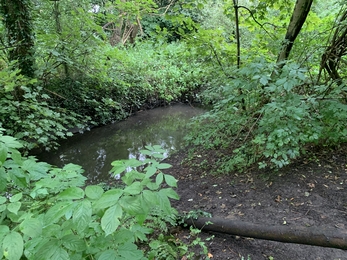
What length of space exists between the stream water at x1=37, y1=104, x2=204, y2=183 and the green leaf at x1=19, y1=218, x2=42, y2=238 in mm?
3802

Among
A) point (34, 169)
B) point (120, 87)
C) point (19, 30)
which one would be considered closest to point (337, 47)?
point (34, 169)

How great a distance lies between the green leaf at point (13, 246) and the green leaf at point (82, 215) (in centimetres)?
30

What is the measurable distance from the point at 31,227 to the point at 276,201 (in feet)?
8.54

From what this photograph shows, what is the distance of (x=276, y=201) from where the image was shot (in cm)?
271

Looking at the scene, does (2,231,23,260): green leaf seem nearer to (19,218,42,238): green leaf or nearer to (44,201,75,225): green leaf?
(19,218,42,238): green leaf

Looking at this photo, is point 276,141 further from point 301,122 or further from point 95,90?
point 95,90

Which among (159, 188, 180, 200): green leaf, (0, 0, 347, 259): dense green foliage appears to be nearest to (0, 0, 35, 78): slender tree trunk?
(0, 0, 347, 259): dense green foliage

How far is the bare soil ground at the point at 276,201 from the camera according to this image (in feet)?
6.87

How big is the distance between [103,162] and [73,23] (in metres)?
3.57

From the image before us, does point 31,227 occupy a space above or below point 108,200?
below

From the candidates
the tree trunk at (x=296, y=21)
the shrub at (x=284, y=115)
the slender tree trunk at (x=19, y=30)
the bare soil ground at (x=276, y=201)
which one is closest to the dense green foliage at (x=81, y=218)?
the bare soil ground at (x=276, y=201)

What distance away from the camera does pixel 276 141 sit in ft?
9.12

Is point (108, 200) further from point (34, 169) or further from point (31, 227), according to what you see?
point (34, 169)

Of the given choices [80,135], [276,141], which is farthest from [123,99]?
[276,141]
